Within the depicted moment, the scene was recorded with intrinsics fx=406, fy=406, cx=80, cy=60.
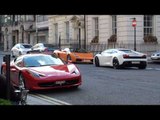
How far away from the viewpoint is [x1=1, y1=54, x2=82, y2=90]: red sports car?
1164 centimetres

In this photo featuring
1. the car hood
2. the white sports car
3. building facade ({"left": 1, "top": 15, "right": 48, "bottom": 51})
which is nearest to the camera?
the car hood

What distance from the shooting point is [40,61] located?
1291cm

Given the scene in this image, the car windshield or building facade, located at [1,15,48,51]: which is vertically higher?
building facade, located at [1,15,48,51]

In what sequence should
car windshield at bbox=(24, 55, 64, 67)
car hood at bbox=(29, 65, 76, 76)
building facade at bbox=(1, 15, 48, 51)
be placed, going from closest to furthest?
car hood at bbox=(29, 65, 76, 76), car windshield at bbox=(24, 55, 64, 67), building facade at bbox=(1, 15, 48, 51)

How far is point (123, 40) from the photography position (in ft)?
119

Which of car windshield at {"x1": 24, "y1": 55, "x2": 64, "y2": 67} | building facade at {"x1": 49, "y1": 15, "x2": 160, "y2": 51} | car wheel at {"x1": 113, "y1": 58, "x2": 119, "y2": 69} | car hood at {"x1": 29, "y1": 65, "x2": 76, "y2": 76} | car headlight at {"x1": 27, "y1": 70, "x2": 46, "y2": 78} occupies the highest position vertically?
building facade at {"x1": 49, "y1": 15, "x2": 160, "y2": 51}

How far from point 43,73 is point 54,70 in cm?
44

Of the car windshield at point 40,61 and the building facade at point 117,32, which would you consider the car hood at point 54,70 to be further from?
the building facade at point 117,32

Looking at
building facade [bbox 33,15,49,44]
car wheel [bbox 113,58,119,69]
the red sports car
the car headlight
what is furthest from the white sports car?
building facade [bbox 33,15,49,44]

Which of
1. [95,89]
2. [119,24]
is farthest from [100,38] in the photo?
[95,89]

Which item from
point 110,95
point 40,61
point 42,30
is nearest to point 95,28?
point 42,30

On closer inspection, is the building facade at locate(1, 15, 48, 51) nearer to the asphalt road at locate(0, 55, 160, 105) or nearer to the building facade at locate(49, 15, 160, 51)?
the building facade at locate(49, 15, 160, 51)
